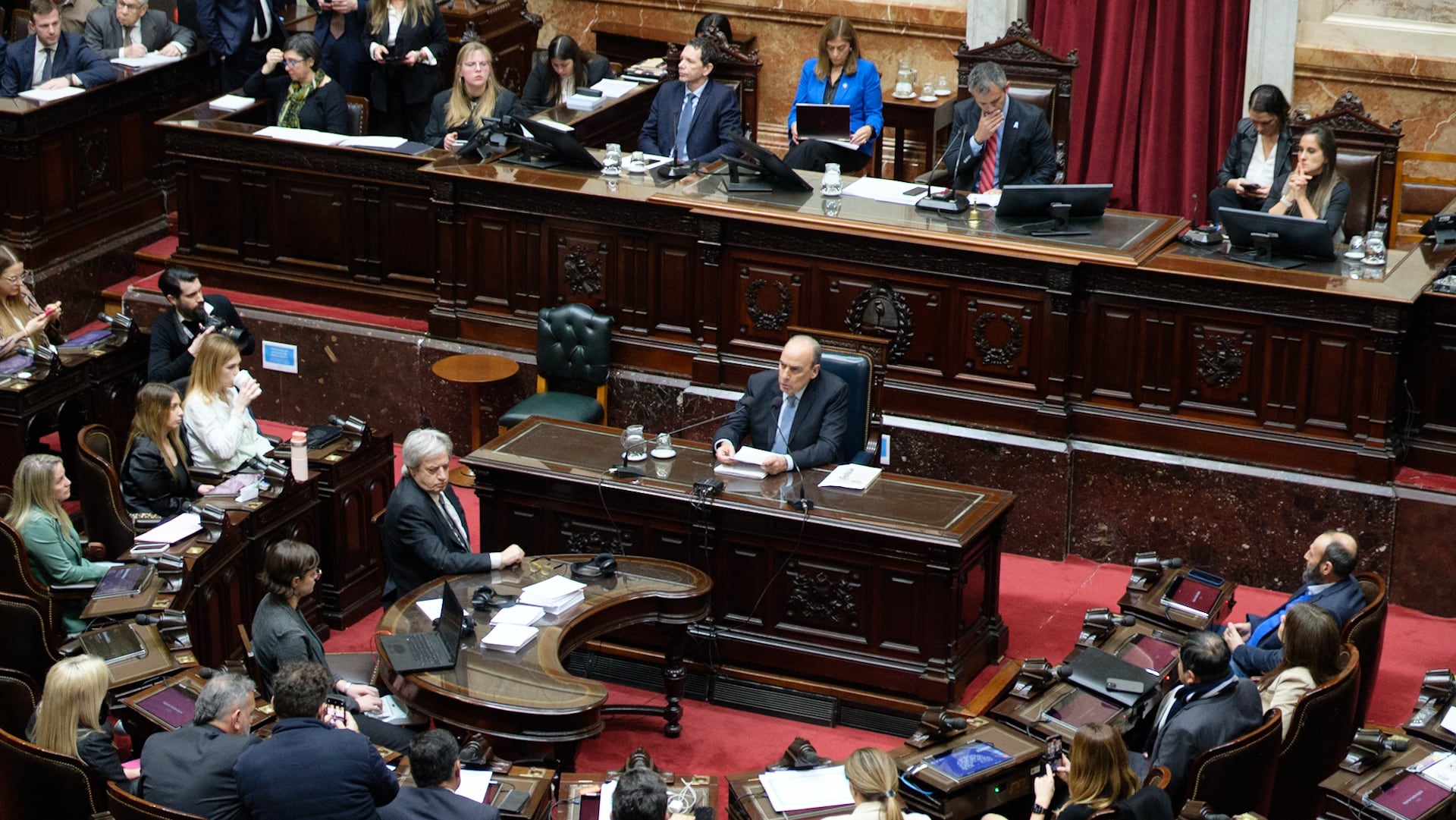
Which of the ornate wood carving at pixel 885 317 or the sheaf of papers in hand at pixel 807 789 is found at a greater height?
the ornate wood carving at pixel 885 317

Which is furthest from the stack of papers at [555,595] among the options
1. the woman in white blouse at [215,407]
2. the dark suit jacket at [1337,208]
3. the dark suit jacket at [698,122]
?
the dark suit jacket at [1337,208]

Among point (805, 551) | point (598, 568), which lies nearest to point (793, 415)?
point (805, 551)

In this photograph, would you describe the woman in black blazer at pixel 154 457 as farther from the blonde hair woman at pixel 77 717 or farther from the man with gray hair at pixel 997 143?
the man with gray hair at pixel 997 143

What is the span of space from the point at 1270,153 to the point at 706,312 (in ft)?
9.84

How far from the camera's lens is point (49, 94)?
1126 centimetres

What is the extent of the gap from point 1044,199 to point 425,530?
3.41m

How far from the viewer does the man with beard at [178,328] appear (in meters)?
9.30

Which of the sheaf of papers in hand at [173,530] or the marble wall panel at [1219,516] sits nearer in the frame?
the sheaf of papers in hand at [173,530]

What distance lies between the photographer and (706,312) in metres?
9.49

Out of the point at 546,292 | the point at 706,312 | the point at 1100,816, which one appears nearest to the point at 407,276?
the point at 546,292

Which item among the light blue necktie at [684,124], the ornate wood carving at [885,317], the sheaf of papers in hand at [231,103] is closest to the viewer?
the ornate wood carving at [885,317]

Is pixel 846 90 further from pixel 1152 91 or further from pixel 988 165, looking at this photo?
pixel 1152 91

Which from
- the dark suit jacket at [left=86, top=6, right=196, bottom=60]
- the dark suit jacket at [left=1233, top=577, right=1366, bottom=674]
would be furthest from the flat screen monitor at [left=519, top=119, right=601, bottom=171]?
the dark suit jacket at [left=1233, top=577, right=1366, bottom=674]

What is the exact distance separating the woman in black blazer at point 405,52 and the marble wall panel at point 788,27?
85.0 inches
